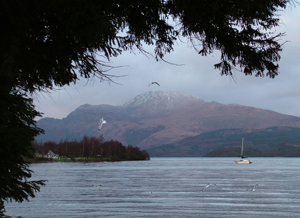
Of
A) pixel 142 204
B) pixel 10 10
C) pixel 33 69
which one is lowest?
pixel 142 204

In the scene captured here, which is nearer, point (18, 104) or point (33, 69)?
point (18, 104)

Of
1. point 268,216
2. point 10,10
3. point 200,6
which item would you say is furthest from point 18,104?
point 268,216

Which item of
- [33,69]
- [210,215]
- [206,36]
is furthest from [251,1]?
[210,215]

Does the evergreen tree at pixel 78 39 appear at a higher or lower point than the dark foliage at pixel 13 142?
higher

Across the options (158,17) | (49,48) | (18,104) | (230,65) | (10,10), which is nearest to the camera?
(10,10)

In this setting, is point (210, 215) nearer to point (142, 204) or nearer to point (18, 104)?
point (142, 204)

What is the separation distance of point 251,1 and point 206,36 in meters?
1.57

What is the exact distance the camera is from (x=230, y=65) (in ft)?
32.1

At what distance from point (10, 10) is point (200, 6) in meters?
3.82

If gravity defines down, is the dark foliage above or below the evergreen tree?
below

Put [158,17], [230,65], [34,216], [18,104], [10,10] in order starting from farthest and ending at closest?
[34,216] < [230,65] < [158,17] < [18,104] < [10,10]

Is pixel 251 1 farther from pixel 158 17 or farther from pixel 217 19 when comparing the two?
pixel 158 17

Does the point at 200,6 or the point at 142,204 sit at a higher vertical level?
the point at 200,6

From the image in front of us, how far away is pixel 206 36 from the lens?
9250 mm
